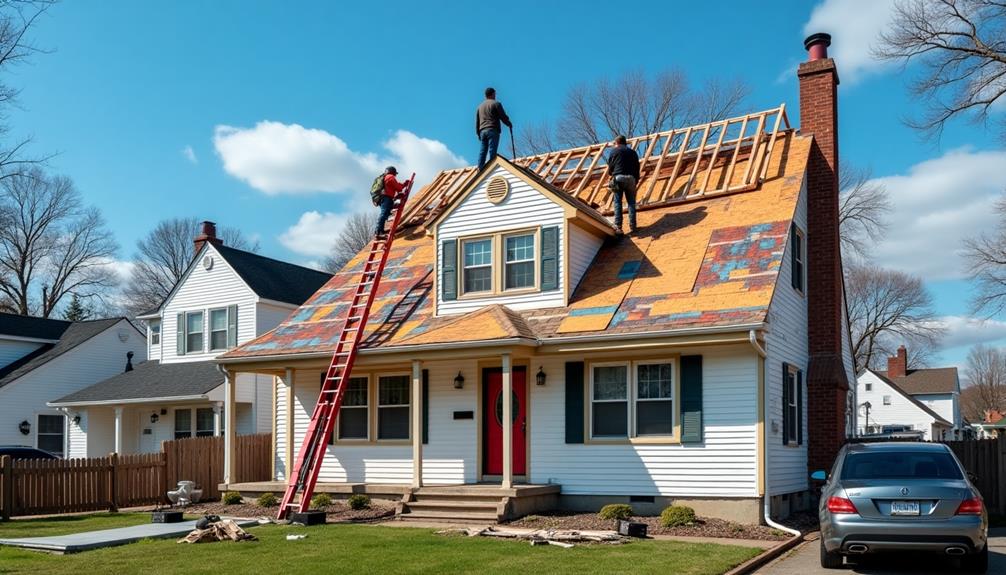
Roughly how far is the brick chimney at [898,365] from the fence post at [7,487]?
65494 mm

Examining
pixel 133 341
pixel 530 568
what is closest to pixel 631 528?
pixel 530 568

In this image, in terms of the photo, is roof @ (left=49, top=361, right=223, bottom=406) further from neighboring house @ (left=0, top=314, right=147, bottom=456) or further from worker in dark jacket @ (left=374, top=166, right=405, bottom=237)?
worker in dark jacket @ (left=374, top=166, right=405, bottom=237)

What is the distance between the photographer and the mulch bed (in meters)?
14.1

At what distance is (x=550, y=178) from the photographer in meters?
22.7

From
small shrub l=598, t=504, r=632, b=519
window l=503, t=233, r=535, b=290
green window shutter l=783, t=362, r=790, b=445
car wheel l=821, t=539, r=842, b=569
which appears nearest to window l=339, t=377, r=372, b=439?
window l=503, t=233, r=535, b=290

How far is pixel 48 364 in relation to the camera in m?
32.6

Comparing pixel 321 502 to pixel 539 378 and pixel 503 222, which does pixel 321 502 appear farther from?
pixel 503 222

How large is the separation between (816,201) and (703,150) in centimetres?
284

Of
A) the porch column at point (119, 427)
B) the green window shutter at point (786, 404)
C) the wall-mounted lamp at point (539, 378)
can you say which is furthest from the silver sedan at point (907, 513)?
the porch column at point (119, 427)

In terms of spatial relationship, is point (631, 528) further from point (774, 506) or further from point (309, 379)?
point (309, 379)

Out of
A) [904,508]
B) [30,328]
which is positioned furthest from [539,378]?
[30,328]

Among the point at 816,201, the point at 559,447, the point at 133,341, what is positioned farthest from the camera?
the point at 133,341

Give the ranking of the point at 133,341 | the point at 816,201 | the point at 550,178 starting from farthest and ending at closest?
the point at 133,341 < the point at 550,178 < the point at 816,201

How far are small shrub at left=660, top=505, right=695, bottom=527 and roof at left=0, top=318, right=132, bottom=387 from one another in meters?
25.9
